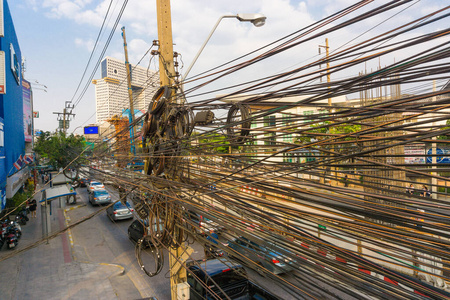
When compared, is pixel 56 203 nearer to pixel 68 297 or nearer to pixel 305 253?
pixel 68 297

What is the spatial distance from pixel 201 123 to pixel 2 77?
8601 mm

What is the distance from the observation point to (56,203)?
58.7 feet

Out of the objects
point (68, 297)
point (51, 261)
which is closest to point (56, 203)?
point (51, 261)

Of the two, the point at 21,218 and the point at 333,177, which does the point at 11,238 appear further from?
the point at 333,177

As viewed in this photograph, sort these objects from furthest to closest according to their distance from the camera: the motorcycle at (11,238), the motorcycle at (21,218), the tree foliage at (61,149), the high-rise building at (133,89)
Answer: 1. the tree foliage at (61,149)
2. the motorcycle at (21,218)
3. the motorcycle at (11,238)
4. the high-rise building at (133,89)

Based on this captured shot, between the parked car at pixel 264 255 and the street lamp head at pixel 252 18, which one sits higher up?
the street lamp head at pixel 252 18

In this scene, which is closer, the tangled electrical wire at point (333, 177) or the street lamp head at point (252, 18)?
the tangled electrical wire at point (333, 177)

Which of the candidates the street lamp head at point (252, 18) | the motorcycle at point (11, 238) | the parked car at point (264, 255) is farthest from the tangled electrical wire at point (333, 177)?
the motorcycle at point (11, 238)

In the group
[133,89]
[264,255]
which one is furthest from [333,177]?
[133,89]

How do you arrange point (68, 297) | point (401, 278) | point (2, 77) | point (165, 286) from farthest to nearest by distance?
1. point (2, 77)
2. point (165, 286)
3. point (68, 297)
4. point (401, 278)

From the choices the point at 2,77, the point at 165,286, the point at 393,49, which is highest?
the point at 2,77

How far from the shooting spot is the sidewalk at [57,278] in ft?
23.5

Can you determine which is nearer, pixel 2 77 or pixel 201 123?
pixel 201 123

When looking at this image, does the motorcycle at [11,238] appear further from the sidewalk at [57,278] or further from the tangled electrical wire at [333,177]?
the tangled electrical wire at [333,177]
